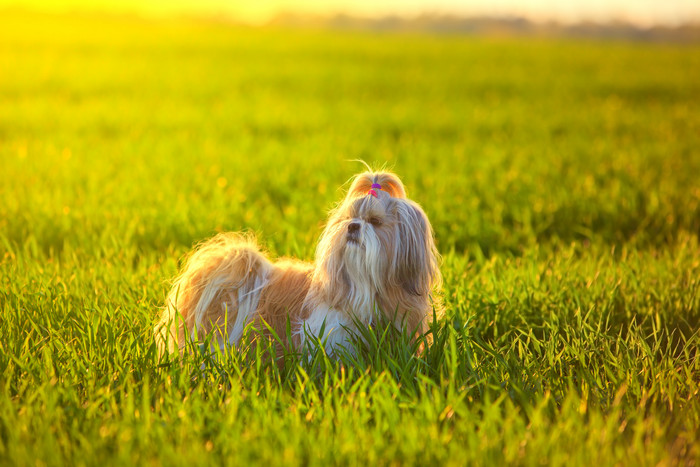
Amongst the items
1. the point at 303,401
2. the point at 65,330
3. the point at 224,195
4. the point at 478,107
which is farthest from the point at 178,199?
the point at 478,107

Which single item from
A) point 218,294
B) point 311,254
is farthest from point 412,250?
point 311,254

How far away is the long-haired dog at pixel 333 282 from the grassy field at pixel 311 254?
0.20 meters

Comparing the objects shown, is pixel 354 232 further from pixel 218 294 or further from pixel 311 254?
pixel 311 254

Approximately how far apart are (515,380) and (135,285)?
8.71 feet

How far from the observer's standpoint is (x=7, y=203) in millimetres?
6383

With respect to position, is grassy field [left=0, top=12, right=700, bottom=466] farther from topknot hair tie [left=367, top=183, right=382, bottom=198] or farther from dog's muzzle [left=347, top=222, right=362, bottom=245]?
topknot hair tie [left=367, top=183, right=382, bottom=198]

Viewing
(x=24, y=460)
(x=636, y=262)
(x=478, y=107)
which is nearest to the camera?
(x=24, y=460)

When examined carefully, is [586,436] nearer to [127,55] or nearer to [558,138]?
[558,138]

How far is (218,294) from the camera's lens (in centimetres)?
342

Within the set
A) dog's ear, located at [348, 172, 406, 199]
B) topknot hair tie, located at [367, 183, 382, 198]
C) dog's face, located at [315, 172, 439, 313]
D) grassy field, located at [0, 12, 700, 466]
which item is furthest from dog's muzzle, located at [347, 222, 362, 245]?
grassy field, located at [0, 12, 700, 466]

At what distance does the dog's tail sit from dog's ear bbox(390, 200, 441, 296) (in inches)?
31.5

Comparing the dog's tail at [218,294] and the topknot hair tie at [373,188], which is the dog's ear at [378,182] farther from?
the dog's tail at [218,294]

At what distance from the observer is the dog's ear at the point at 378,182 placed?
3188mm

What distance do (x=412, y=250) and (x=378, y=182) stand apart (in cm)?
41
